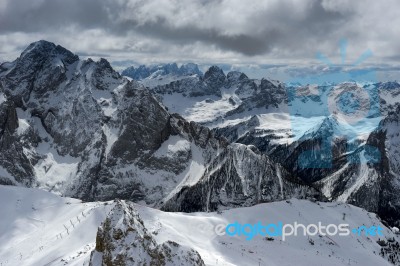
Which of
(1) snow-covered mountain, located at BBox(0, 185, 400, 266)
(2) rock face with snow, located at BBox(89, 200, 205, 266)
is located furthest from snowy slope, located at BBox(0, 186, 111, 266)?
(2) rock face with snow, located at BBox(89, 200, 205, 266)

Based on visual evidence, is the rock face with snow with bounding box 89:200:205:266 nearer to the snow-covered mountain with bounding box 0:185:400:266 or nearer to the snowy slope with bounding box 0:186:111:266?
the snow-covered mountain with bounding box 0:185:400:266

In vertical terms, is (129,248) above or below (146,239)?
below

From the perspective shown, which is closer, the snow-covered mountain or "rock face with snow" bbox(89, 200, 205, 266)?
"rock face with snow" bbox(89, 200, 205, 266)

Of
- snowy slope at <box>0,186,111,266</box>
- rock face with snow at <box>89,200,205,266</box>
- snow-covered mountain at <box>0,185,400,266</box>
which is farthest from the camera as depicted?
snowy slope at <box>0,186,111,266</box>

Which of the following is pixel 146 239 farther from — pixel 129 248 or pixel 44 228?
pixel 44 228

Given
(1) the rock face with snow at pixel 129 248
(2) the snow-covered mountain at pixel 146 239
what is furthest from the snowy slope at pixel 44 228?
(1) the rock face with snow at pixel 129 248

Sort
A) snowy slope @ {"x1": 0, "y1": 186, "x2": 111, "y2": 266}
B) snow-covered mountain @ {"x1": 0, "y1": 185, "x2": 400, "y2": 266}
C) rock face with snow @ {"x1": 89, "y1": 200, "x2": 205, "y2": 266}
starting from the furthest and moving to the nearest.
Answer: snowy slope @ {"x1": 0, "y1": 186, "x2": 111, "y2": 266} < snow-covered mountain @ {"x1": 0, "y1": 185, "x2": 400, "y2": 266} < rock face with snow @ {"x1": 89, "y1": 200, "x2": 205, "y2": 266}

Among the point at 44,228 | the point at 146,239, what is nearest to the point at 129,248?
the point at 146,239
